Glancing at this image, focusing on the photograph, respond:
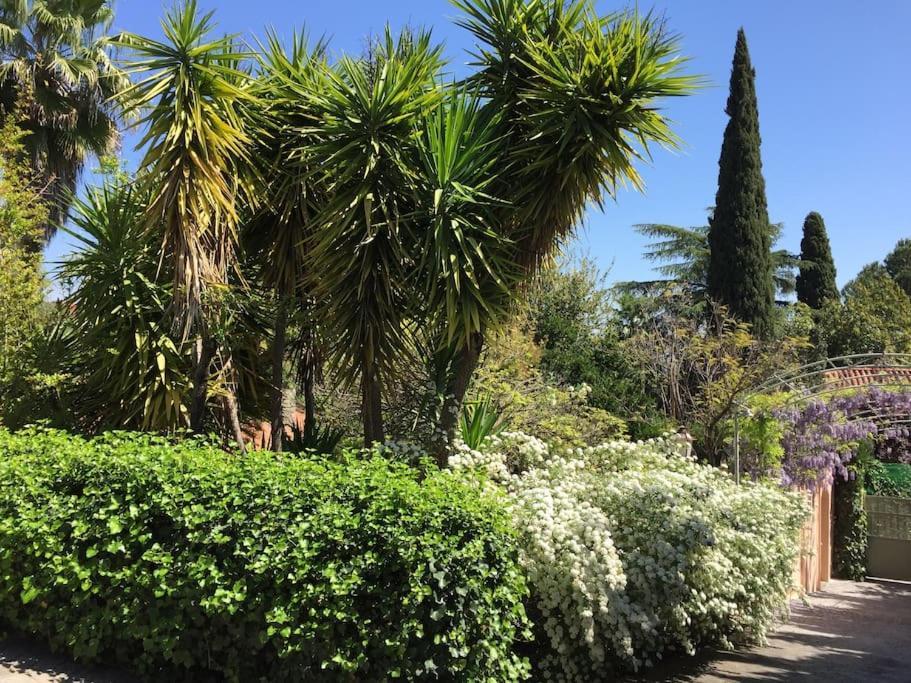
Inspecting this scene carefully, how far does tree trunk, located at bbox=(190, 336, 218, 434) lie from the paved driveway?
110 inches

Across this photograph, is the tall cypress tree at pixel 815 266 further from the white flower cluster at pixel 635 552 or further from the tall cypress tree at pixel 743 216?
the white flower cluster at pixel 635 552

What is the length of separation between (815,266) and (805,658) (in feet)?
89.7

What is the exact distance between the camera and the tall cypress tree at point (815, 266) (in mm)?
31375

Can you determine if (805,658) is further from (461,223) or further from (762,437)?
(461,223)

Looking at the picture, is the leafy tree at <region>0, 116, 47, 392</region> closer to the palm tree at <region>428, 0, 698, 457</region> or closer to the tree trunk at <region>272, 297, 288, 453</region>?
the tree trunk at <region>272, 297, 288, 453</region>

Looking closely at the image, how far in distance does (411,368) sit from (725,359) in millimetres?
6884

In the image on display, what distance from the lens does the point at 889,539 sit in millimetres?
16219

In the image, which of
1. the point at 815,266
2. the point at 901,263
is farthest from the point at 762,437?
the point at 901,263

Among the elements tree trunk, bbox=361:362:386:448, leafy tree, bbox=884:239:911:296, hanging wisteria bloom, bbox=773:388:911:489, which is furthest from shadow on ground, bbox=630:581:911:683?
leafy tree, bbox=884:239:911:296

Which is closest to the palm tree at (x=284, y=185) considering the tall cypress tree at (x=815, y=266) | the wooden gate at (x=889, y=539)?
the wooden gate at (x=889, y=539)

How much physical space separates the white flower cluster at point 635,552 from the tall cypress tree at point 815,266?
2627 centimetres

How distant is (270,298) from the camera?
28.9ft

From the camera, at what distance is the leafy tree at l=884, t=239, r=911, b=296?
119 feet

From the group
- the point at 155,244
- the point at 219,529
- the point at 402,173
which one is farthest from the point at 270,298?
the point at 219,529
